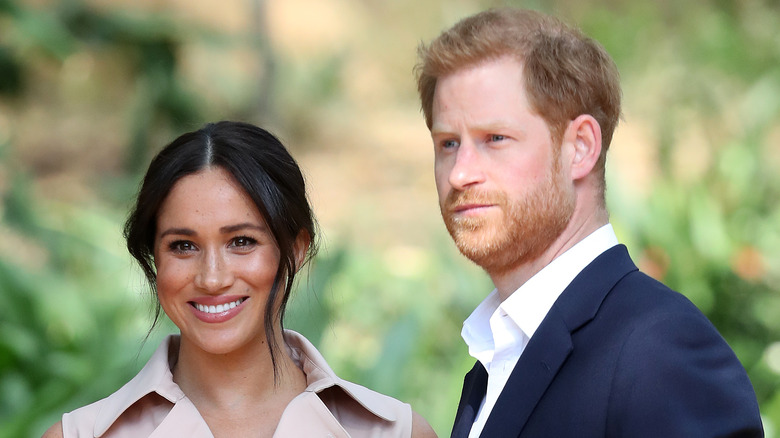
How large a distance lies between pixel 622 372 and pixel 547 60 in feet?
2.36

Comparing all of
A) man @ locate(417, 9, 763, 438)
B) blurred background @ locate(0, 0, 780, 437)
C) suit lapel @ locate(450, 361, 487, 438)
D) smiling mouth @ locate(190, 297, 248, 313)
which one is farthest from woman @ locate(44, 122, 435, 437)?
blurred background @ locate(0, 0, 780, 437)

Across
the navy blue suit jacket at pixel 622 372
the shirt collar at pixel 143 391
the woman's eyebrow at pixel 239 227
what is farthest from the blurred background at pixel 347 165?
the shirt collar at pixel 143 391

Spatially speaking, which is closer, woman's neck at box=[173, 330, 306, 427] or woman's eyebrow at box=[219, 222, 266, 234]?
woman's eyebrow at box=[219, 222, 266, 234]

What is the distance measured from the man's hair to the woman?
0.52 m

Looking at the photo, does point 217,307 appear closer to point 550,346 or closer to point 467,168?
point 467,168

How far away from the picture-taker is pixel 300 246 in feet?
7.97

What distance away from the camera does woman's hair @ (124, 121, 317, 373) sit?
229cm

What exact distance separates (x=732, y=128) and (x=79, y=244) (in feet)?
14.6

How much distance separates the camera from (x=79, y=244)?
529 centimetres

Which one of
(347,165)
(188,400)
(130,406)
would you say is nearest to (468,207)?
(188,400)

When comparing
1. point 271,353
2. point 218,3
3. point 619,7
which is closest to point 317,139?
point 218,3

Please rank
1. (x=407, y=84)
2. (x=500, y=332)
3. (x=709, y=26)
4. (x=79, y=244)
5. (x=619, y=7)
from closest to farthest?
(x=500, y=332) < (x=79, y=244) < (x=709, y=26) < (x=619, y=7) < (x=407, y=84)

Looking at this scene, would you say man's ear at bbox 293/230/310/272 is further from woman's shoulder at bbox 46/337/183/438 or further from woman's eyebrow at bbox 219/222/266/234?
woman's shoulder at bbox 46/337/183/438

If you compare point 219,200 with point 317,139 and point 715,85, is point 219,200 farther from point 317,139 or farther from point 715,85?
point 317,139
